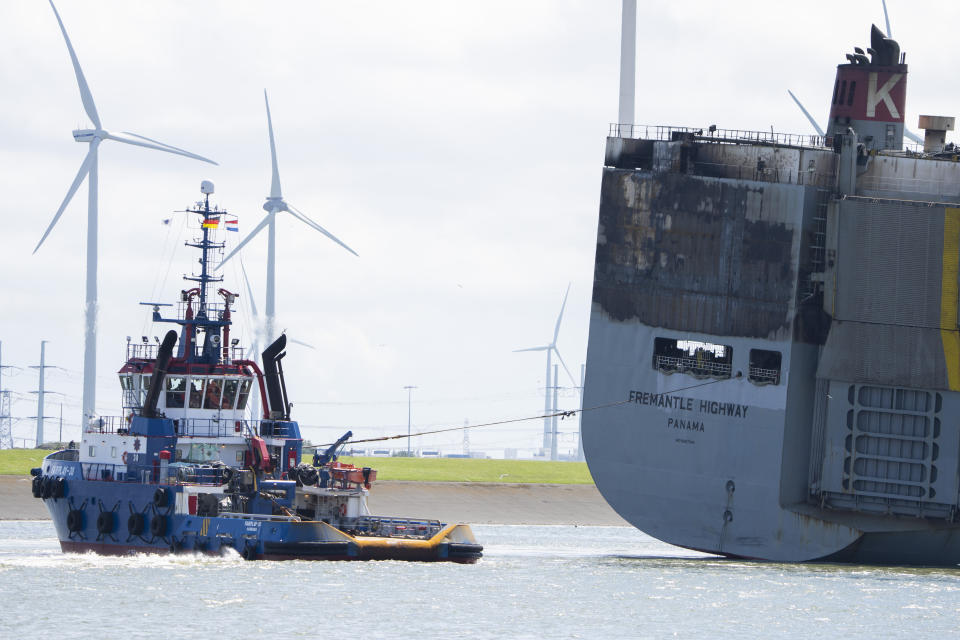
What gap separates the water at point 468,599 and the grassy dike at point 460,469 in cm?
4633

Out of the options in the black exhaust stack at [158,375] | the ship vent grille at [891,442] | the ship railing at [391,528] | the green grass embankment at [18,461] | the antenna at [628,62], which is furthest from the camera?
the green grass embankment at [18,461]

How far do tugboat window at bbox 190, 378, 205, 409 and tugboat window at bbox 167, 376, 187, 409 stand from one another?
0.90 ft

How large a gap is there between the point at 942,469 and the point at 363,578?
57.5 ft

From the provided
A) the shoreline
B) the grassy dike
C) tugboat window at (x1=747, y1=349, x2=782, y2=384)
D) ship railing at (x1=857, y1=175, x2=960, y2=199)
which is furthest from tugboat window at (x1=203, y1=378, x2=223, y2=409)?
the grassy dike

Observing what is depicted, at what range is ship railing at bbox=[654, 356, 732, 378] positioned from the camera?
5425 cm

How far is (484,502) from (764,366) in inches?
1846

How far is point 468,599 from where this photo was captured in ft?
145

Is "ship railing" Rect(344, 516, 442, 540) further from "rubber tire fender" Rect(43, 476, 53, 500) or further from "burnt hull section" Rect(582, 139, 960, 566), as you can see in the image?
"rubber tire fender" Rect(43, 476, 53, 500)

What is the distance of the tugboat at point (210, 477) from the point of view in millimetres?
49656

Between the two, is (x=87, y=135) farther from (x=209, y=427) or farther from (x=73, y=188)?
(x=209, y=427)

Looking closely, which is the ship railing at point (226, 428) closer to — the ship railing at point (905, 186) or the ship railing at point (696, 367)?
the ship railing at point (696, 367)

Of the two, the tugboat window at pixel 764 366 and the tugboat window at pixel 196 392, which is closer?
the tugboat window at pixel 764 366

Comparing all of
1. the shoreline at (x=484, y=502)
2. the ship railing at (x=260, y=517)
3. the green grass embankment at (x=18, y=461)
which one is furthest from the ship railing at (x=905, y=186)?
the green grass embankment at (x=18, y=461)

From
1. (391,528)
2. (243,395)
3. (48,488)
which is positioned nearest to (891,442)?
(391,528)
